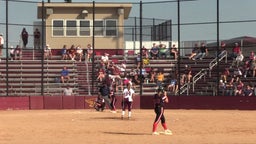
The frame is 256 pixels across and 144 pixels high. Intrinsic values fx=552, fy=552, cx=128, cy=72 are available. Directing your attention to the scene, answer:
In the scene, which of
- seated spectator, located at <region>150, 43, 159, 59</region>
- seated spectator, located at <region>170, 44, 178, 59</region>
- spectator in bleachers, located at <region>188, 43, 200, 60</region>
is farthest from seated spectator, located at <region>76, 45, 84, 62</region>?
spectator in bleachers, located at <region>188, 43, 200, 60</region>

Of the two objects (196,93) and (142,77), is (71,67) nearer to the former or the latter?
(142,77)

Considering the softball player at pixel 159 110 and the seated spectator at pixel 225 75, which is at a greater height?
the seated spectator at pixel 225 75

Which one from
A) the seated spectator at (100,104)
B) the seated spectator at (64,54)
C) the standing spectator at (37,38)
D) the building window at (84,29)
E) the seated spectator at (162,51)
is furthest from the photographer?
the building window at (84,29)

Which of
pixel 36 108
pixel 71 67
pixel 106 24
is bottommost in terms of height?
pixel 36 108

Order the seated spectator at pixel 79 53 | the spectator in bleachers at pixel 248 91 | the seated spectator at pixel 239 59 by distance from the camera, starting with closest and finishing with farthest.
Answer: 1. the spectator in bleachers at pixel 248 91
2. the seated spectator at pixel 239 59
3. the seated spectator at pixel 79 53

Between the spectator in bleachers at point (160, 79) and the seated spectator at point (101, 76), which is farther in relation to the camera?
the spectator in bleachers at point (160, 79)

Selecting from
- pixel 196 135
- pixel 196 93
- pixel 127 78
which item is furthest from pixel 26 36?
pixel 196 135

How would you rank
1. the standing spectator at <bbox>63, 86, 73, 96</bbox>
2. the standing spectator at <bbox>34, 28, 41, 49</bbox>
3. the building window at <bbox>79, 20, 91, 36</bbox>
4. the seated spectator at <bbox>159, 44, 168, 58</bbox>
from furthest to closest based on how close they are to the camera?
the building window at <bbox>79, 20, 91, 36</bbox>
the seated spectator at <bbox>159, 44, 168, 58</bbox>
the standing spectator at <bbox>34, 28, 41, 49</bbox>
the standing spectator at <bbox>63, 86, 73, 96</bbox>

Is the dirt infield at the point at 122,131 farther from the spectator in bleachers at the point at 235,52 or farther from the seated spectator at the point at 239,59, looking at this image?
the spectator in bleachers at the point at 235,52

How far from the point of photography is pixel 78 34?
149 ft

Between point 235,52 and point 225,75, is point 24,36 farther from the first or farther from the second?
point 235,52

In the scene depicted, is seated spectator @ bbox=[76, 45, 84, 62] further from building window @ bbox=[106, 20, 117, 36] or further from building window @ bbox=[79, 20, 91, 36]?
building window @ bbox=[106, 20, 117, 36]

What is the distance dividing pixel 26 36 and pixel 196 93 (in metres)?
12.3

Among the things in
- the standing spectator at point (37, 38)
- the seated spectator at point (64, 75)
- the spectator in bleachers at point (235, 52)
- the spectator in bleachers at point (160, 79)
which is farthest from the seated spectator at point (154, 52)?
the standing spectator at point (37, 38)
